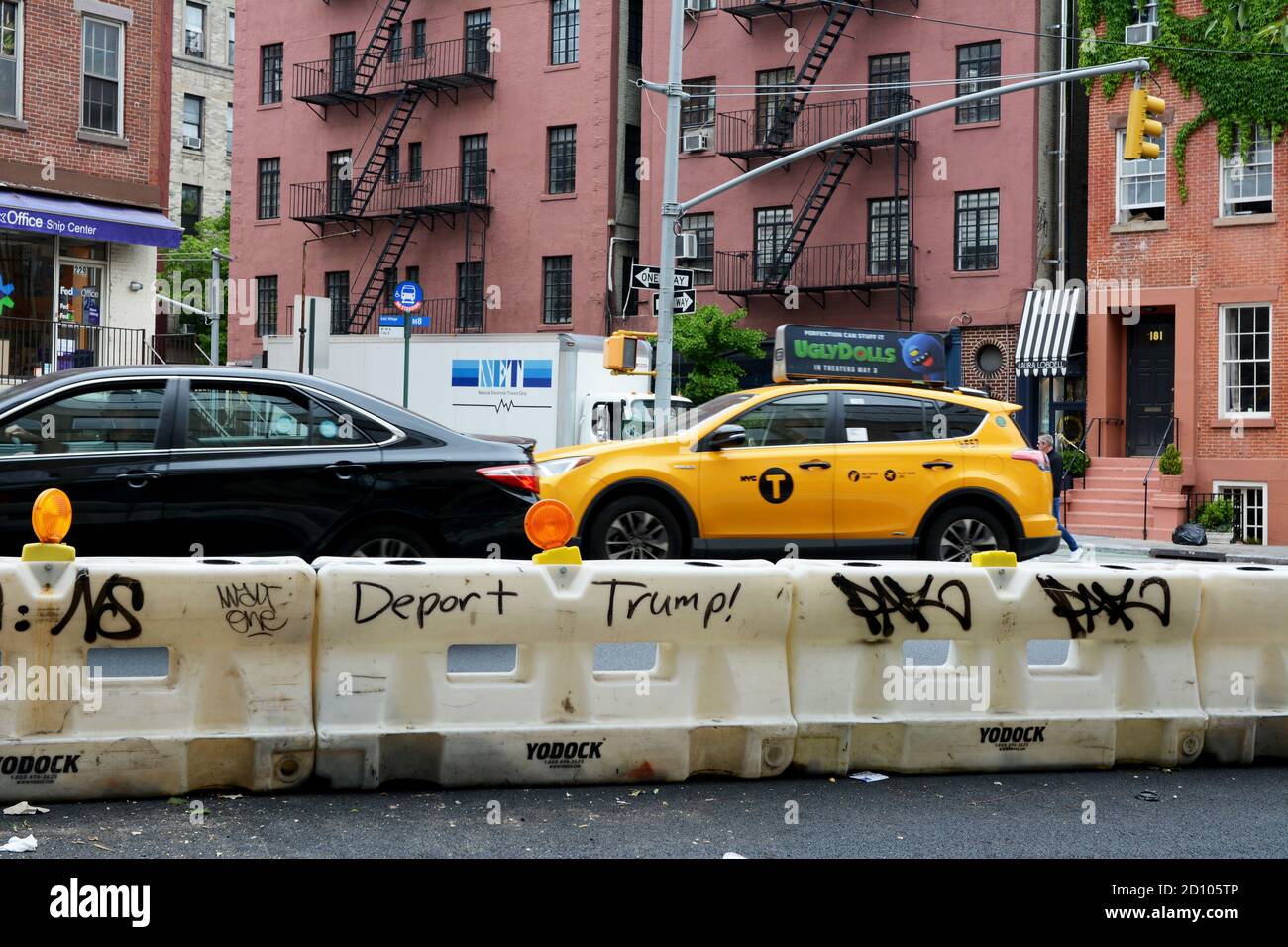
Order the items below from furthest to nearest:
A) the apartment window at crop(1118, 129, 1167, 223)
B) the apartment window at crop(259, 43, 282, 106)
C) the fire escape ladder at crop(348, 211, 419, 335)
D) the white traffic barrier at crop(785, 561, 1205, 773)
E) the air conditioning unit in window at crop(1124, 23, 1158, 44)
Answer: the apartment window at crop(259, 43, 282, 106) < the fire escape ladder at crop(348, 211, 419, 335) < the apartment window at crop(1118, 129, 1167, 223) < the air conditioning unit in window at crop(1124, 23, 1158, 44) < the white traffic barrier at crop(785, 561, 1205, 773)

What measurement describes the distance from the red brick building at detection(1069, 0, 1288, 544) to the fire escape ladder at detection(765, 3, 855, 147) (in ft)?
22.1

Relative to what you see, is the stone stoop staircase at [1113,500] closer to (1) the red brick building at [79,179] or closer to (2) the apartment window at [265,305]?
(1) the red brick building at [79,179]

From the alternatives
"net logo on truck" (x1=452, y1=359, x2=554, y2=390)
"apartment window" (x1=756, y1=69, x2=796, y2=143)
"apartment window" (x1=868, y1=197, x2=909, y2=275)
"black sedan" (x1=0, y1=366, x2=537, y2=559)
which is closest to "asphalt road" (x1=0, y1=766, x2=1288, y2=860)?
"black sedan" (x1=0, y1=366, x2=537, y2=559)

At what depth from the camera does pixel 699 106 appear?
121ft

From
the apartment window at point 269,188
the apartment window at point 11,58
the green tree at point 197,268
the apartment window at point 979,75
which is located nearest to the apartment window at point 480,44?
the apartment window at point 269,188

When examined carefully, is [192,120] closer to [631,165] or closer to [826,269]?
[631,165]

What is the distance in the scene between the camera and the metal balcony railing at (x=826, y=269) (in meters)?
33.2

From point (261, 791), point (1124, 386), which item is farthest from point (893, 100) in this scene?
point (261, 791)

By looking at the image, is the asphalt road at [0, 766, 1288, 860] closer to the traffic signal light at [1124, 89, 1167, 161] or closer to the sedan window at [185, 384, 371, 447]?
the sedan window at [185, 384, 371, 447]

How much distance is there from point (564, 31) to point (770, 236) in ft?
28.2

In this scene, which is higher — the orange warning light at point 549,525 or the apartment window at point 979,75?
the apartment window at point 979,75

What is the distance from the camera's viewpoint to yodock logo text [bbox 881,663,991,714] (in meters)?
6.75

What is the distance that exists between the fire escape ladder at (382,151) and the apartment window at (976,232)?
1621 cm

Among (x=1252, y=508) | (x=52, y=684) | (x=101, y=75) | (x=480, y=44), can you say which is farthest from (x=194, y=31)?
(x=52, y=684)
